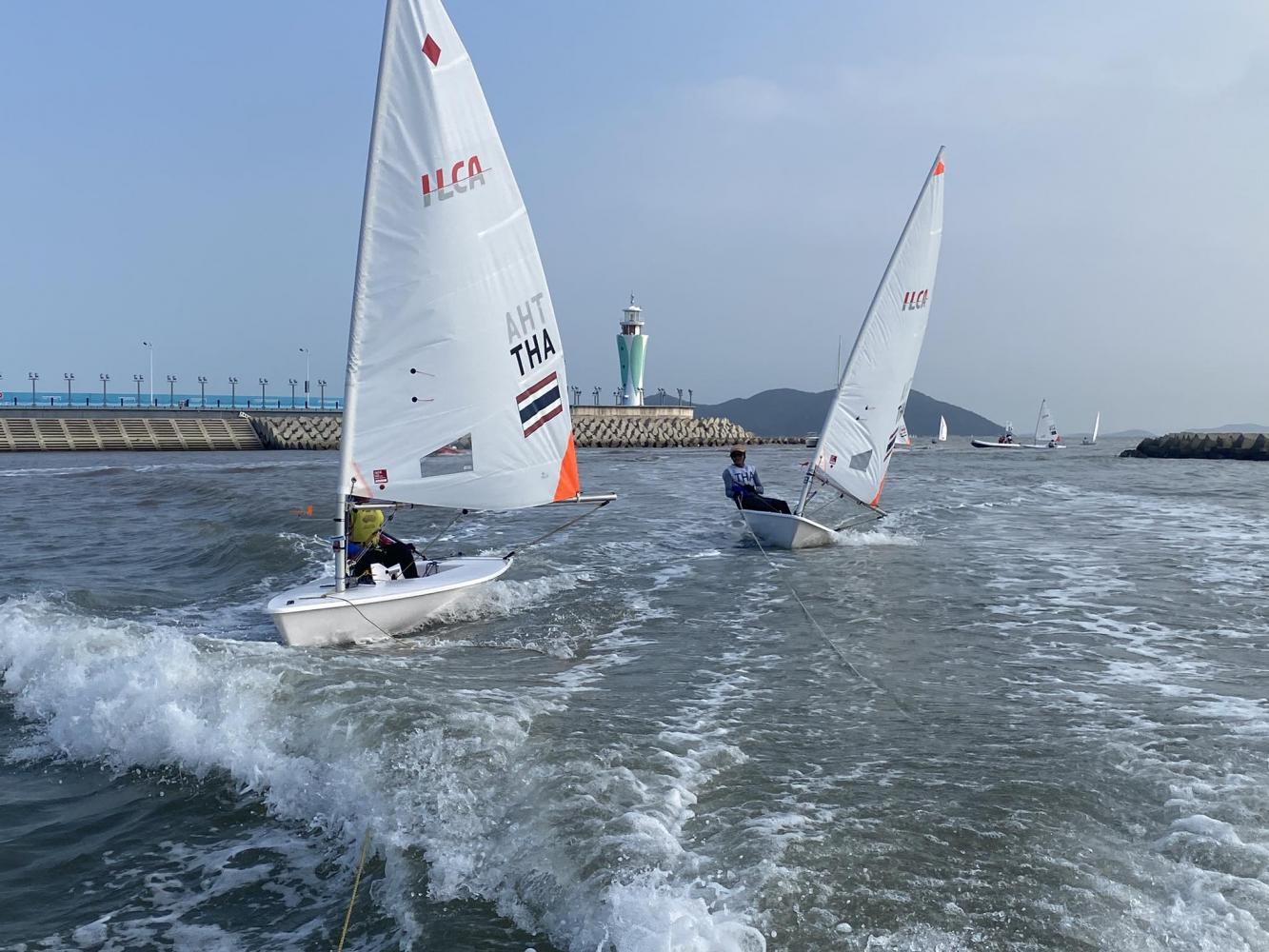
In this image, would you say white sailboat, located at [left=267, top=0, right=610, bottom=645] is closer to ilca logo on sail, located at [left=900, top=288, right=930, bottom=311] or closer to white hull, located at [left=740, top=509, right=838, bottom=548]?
white hull, located at [left=740, top=509, right=838, bottom=548]

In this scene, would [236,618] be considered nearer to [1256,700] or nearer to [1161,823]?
[1161,823]

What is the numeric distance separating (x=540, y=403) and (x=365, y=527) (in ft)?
7.97

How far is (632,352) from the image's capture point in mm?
93875

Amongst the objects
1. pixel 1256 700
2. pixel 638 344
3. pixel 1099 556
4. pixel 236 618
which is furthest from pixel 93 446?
pixel 1256 700

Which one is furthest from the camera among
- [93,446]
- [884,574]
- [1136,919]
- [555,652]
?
[93,446]

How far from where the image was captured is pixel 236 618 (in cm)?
1134

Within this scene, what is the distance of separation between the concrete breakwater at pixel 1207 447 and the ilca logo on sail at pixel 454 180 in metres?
64.4

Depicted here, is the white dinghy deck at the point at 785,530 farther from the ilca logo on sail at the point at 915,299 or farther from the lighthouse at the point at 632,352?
the lighthouse at the point at 632,352

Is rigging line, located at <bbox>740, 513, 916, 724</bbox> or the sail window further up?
the sail window

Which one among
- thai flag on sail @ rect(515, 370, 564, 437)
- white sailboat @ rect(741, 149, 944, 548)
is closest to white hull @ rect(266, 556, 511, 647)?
thai flag on sail @ rect(515, 370, 564, 437)

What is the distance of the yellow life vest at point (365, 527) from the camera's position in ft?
32.9

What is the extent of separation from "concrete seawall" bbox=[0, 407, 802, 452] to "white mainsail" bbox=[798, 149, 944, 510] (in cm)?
5392

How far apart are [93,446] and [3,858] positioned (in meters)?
68.9

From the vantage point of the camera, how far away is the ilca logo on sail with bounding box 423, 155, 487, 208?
9.19 metres
